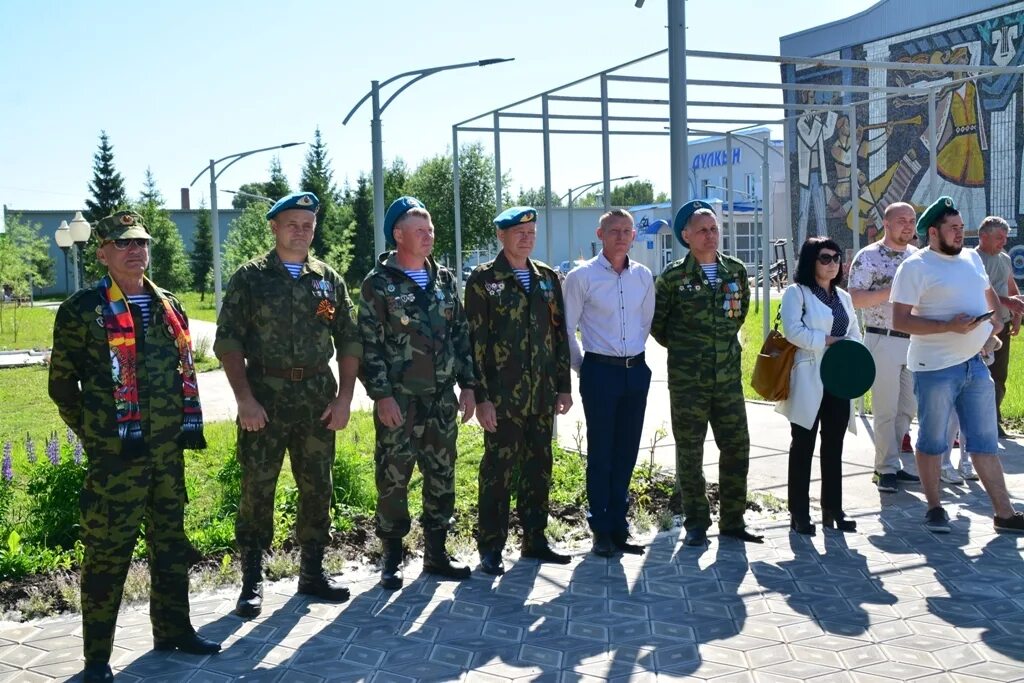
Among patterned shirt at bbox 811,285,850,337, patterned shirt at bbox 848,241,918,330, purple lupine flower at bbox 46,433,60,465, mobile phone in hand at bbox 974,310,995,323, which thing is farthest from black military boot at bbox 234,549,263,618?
patterned shirt at bbox 848,241,918,330

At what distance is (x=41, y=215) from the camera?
82938 millimetres

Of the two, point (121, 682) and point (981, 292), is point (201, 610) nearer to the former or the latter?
point (121, 682)

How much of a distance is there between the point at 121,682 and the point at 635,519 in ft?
10.8

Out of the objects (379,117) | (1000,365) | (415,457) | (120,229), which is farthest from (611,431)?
(379,117)

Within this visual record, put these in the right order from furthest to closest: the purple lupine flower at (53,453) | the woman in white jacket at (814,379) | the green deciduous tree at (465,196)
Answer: the green deciduous tree at (465,196)
the purple lupine flower at (53,453)
the woman in white jacket at (814,379)

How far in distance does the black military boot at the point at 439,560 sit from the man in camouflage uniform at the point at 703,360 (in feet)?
4.52

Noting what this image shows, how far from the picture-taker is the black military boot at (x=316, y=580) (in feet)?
16.1

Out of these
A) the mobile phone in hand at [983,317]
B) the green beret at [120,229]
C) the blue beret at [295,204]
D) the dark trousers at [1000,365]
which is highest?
the blue beret at [295,204]

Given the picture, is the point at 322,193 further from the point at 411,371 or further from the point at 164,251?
the point at 411,371

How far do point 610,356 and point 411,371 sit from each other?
1188 millimetres

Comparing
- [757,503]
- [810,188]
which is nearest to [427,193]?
[810,188]

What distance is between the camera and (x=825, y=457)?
19.6 feet

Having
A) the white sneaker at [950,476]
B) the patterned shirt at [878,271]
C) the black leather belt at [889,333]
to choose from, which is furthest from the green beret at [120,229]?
the white sneaker at [950,476]

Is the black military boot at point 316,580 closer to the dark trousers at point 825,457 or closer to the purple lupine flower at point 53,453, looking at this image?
the purple lupine flower at point 53,453
